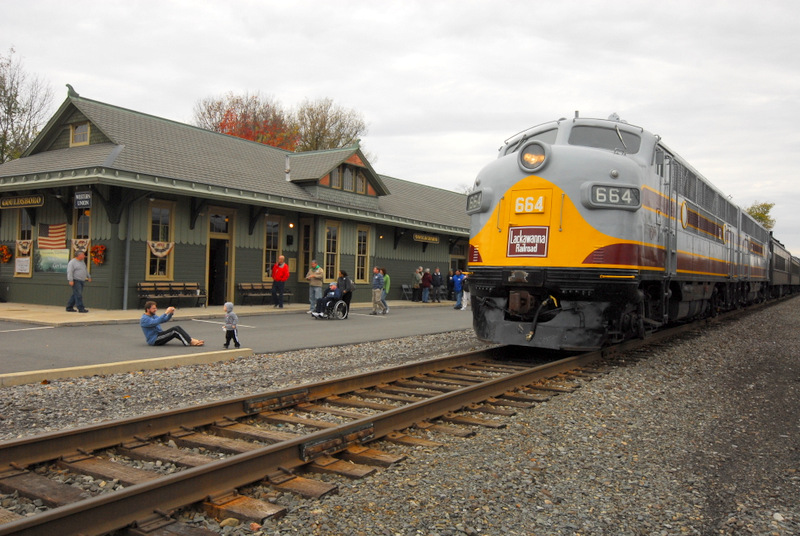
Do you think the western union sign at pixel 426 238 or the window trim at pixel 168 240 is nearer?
the window trim at pixel 168 240

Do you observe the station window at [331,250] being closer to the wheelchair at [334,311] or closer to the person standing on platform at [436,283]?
the wheelchair at [334,311]

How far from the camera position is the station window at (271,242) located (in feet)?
67.7

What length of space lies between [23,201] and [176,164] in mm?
4298

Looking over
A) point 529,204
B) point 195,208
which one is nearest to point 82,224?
point 195,208

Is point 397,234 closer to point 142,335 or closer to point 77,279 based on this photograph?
point 77,279

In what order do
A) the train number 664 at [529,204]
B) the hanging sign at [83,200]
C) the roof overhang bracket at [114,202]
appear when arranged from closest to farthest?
the train number 664 at [529,204], the hanging sign at [83,200], the roof overhang bracket at [114,202]

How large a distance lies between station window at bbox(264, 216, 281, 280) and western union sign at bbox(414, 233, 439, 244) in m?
7.53

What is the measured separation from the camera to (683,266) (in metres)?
11.4

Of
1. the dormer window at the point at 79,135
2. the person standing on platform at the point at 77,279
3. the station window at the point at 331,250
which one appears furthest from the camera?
the station window at the point at 331,250

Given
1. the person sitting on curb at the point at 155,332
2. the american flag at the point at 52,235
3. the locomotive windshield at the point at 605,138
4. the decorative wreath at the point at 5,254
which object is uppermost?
the locomotive windshield at the point at 605,138

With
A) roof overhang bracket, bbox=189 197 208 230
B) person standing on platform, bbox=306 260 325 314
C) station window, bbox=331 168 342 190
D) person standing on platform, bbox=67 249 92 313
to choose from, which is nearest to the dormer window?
roof overhang bracket, bbox=189 197 208 230

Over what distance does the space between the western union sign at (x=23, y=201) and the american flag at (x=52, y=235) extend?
703 millimetres

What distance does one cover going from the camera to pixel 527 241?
912cm

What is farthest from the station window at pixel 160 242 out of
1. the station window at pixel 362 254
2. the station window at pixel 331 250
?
the station window at pixel 362 254
